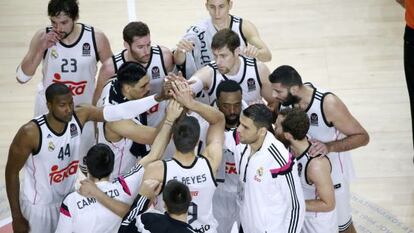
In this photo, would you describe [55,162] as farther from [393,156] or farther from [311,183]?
[393,156]

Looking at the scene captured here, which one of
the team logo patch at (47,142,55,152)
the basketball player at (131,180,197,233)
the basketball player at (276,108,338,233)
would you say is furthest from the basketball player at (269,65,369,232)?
the team logo patch at (47,142,55,152)

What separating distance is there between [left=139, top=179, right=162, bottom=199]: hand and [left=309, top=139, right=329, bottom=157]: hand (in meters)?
1.11

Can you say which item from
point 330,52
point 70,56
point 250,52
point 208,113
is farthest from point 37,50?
point 330,52

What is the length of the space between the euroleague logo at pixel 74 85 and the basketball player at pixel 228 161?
4.93 feet

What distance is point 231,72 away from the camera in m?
6.27

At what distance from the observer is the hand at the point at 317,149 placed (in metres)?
5.46

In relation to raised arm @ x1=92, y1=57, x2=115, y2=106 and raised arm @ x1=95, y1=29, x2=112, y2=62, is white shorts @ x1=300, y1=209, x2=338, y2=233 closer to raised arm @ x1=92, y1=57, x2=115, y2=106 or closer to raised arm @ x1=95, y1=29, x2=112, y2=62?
raised arm @ x1=92, y1=57, x2=115, y2=106

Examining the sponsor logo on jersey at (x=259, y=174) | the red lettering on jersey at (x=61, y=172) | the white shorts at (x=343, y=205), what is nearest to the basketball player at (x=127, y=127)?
the red lettering on jersey at (x=61, y=172)

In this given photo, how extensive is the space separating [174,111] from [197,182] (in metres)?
0.68

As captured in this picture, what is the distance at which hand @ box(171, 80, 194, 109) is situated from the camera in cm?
557

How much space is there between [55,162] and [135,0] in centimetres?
671

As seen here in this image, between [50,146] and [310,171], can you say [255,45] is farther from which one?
[50,146]

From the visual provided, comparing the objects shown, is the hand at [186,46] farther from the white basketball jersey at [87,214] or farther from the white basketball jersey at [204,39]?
the white basketball jersey at [87,214]

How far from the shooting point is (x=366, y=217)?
710 cm
